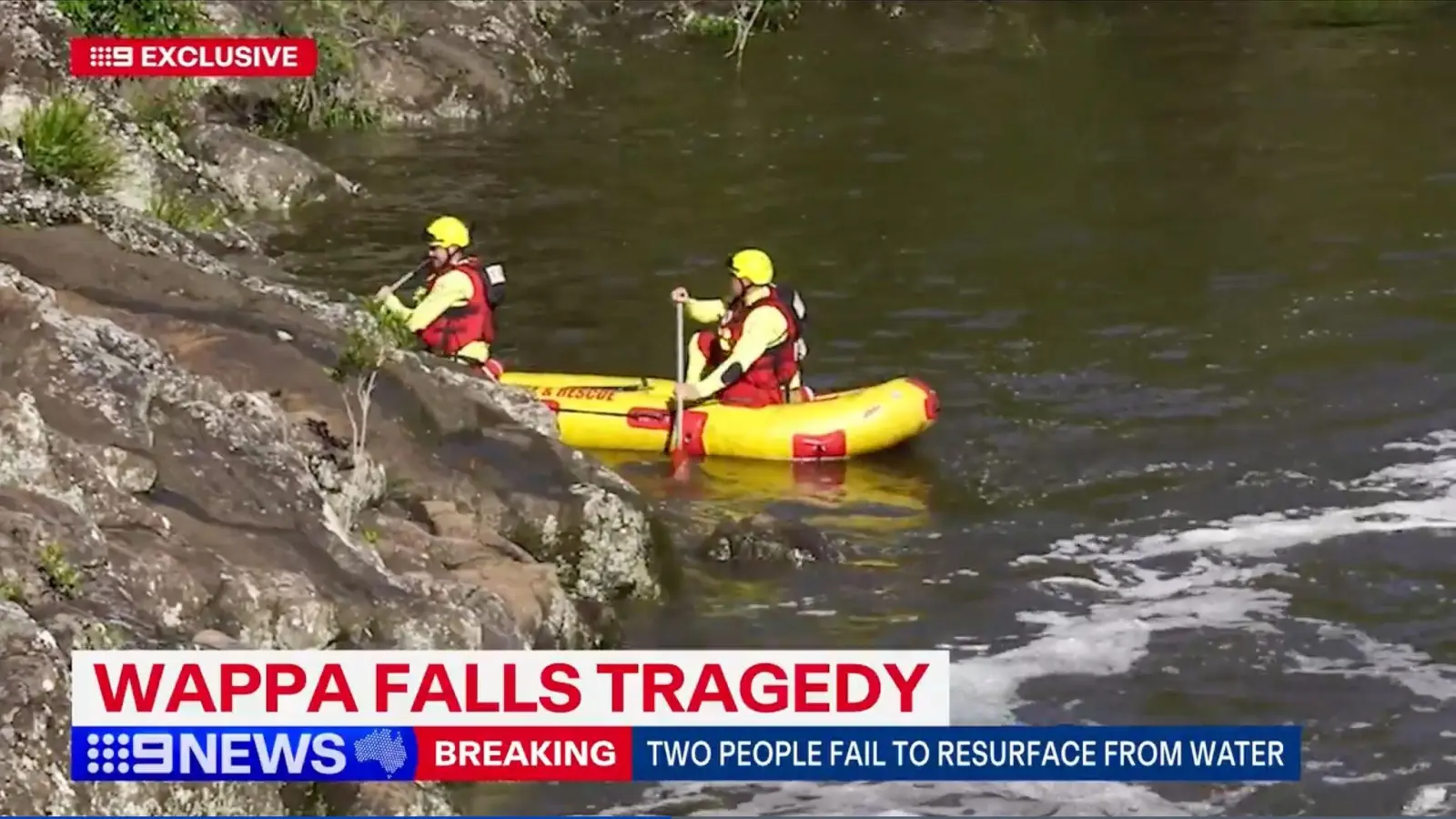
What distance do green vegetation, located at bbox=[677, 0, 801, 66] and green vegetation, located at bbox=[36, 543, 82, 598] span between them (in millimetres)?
27998

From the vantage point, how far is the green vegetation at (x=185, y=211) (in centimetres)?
1703

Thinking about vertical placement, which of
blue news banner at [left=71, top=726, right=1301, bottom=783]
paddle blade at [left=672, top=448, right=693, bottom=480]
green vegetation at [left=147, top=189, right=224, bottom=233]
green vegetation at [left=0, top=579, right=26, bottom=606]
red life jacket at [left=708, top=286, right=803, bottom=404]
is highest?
green vegetation at [left=147, top=189, right=224, bottom=233]

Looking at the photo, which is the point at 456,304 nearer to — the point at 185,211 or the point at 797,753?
the point at 185,211

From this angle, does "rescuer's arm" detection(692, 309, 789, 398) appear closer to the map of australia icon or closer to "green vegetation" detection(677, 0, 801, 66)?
the map of australia icon

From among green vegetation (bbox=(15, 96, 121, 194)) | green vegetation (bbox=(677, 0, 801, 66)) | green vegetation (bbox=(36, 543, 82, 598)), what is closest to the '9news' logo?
green vegetation (bbox=(36, 543, 82, 598))

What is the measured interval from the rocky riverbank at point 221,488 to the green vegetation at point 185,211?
65 mm

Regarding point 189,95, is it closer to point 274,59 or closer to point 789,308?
point 274,59

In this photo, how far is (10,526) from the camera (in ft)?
30.6

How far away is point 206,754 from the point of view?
28.6ft

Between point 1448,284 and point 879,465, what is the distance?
740 centimetres

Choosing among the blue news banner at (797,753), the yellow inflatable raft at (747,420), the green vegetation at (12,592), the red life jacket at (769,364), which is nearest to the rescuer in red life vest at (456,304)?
the yellow inflatable raft at (747,420)

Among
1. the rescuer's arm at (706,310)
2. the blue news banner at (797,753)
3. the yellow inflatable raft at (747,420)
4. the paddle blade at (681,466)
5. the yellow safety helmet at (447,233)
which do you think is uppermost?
the yellow safety helmet at (447,233)

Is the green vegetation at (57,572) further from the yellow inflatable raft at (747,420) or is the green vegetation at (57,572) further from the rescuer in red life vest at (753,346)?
the rescuer in red life vest at (753,346)

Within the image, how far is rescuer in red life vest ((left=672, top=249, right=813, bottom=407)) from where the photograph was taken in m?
16.5
